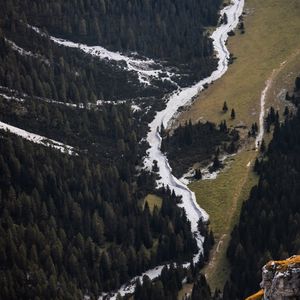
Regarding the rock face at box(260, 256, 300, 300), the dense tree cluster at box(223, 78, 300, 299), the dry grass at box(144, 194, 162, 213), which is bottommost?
the rock face at box(260, 256, 300, 300)

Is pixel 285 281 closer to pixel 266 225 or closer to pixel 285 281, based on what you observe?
pixel 285 281

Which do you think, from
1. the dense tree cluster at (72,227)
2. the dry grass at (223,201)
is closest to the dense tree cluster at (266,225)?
the dry grass at (223,201)

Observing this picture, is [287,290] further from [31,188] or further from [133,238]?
[31,188]


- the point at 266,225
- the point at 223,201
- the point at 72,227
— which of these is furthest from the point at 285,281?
the point at 223,201

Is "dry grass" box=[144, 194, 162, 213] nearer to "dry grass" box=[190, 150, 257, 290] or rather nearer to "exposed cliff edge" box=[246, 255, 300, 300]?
"dry grass" box=[190, 150, 257, 290]

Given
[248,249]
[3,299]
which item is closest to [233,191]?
[248,249]

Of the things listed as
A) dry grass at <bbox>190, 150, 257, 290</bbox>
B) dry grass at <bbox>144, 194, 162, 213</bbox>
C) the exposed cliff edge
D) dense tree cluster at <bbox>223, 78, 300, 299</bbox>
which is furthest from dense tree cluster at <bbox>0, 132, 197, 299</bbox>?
the exposed cliff edge
